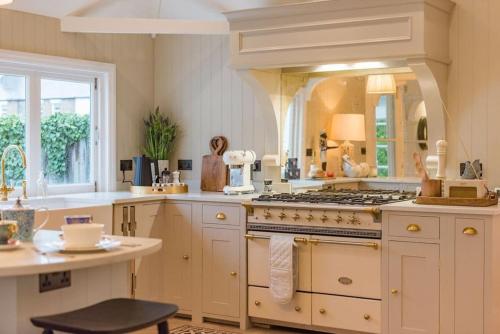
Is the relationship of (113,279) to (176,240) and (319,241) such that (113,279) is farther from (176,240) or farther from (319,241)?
(176,240)

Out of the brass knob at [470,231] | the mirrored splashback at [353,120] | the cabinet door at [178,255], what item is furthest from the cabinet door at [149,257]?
the brass knob at [470,231]

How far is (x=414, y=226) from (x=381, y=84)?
117cm

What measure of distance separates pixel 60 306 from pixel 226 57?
3299mm

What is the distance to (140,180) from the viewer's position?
211 inches

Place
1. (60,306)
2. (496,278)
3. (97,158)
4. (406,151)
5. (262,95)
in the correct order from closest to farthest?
(60,306) → (496,278) → (406,151) → (262,95) → (97,158)

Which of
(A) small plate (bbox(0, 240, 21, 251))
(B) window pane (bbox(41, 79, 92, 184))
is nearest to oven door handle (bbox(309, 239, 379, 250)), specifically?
(B) window pane (bbox(41, 79, 92, 184))

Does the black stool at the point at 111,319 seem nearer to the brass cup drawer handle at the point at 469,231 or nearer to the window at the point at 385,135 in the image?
the brass cup drawer handle at the point at 469,231

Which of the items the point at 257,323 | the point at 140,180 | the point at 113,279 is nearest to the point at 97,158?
the point at 140,180

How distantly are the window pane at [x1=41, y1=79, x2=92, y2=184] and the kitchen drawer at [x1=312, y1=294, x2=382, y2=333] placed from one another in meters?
2.09

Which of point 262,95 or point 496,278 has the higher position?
point 262,95

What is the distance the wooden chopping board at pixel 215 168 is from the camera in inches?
217

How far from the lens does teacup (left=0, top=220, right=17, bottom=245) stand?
259cm

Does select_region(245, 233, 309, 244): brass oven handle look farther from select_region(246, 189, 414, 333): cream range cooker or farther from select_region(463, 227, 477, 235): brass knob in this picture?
select_region(463, 227, 477, 235): brass knob

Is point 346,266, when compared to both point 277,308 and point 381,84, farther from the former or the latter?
point 381,84
